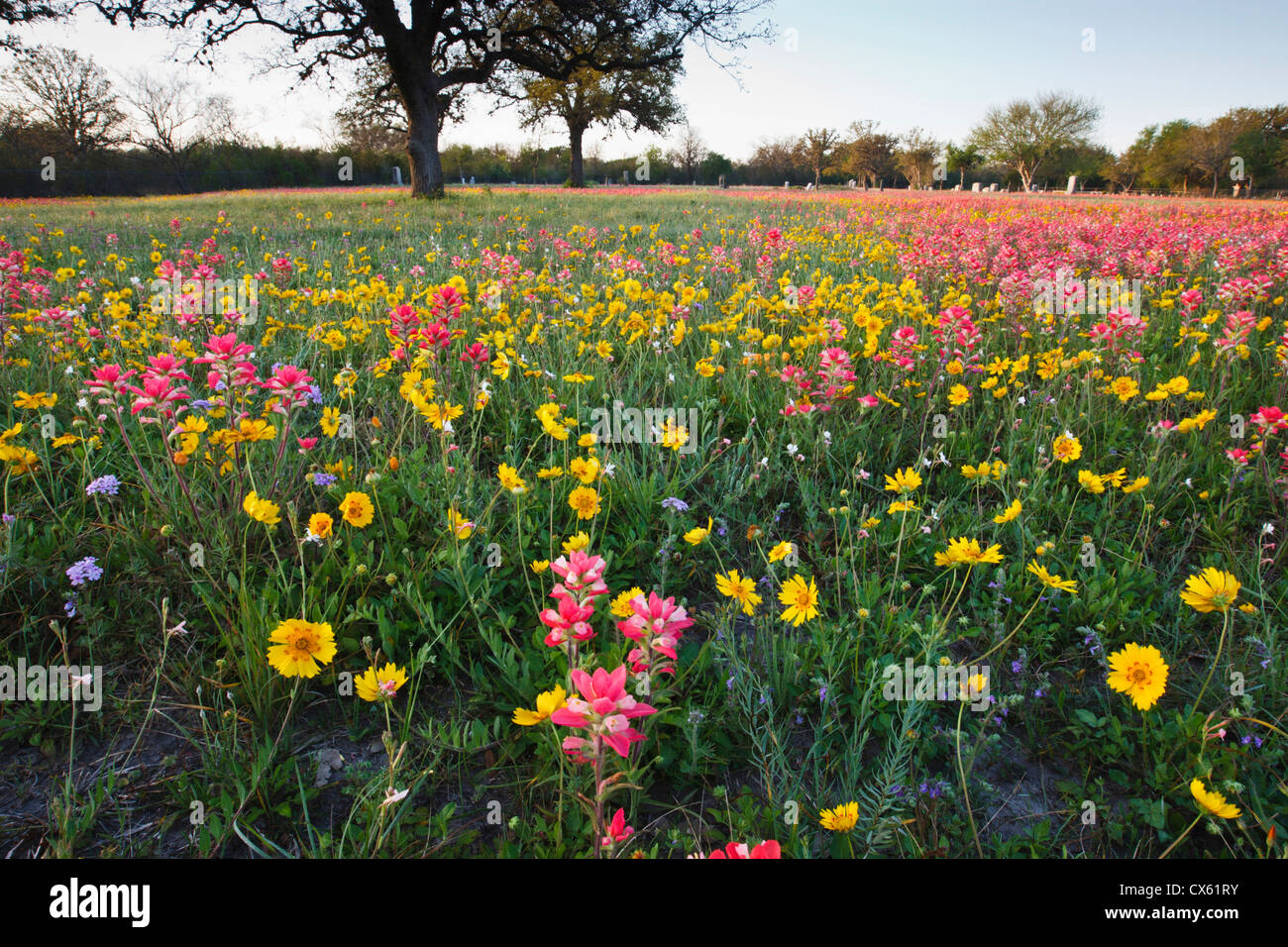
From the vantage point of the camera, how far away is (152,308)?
11.9 feet

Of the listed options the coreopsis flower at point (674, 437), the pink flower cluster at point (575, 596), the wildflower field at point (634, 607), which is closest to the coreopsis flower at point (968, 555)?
the wildflower field at point (634, 607)

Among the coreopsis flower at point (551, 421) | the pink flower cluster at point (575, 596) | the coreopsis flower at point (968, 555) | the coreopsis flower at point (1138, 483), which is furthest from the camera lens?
the coreopsis flower at point (1138, 483)

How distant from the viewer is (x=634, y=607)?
3.18 ft

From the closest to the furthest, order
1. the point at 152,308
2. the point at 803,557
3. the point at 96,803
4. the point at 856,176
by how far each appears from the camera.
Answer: the point at 96,803 < the point at 803,557 < the point at 152,308 < the point at 856,176

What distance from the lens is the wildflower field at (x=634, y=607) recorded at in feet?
4.33

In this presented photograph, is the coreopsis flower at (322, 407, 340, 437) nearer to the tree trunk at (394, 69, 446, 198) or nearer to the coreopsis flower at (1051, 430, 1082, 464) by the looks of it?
the coreopsis flower at (1051, 430, 1082, 464)

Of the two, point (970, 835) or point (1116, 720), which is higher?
point (1116, 720)

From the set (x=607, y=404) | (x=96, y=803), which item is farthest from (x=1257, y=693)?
(x=96, y=803)

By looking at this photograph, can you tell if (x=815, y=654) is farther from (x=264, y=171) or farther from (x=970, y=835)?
(x=264, y=171)

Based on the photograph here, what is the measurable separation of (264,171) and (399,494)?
46974 millimetres

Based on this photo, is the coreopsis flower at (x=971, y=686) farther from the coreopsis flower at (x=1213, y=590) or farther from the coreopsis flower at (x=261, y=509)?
the coreopsis flower at (x=261, y=509)

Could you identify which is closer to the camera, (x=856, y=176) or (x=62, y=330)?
(x=62, y=330)

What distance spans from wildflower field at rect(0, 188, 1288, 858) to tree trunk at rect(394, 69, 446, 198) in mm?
14171

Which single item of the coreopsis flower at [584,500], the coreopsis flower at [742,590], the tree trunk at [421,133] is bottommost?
the coreopsis flower at [742,590]
